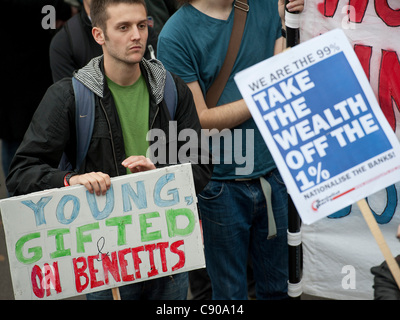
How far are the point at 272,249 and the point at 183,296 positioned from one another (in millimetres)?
670

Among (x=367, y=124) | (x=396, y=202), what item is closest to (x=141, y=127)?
(x=367, y=124)

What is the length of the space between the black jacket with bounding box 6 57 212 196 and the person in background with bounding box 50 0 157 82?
2.90 feet

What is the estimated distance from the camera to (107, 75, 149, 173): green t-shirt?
9.03 ft

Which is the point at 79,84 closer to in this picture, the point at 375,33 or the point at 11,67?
the point at 375,33

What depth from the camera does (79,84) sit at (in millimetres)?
2662

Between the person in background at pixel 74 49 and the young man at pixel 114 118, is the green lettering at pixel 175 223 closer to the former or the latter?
the young man at pixel 114 118

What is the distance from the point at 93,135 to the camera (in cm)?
269

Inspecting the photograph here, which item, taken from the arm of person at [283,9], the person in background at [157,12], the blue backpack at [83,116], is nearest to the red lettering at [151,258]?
the blue backpack at [83,116]

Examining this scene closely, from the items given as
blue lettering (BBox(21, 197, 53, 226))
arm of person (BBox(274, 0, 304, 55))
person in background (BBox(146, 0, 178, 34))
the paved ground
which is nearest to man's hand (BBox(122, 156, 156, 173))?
blue lettering (BBox(21, 197, 53, 226))

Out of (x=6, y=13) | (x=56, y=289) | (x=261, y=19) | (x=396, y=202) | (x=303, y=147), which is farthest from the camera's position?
(x=6, y=13)

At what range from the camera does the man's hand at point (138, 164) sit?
254cm

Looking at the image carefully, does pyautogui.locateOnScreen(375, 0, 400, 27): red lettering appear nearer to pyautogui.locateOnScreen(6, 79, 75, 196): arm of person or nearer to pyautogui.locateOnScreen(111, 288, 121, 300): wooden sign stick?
pyautogui.locateOnScreen(6, 79, 75, 196): arm of person

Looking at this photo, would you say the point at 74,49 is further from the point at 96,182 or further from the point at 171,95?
the point at 96,182

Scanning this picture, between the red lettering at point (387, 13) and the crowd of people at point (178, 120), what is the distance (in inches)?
12.4
